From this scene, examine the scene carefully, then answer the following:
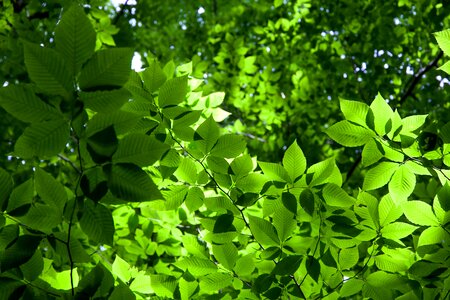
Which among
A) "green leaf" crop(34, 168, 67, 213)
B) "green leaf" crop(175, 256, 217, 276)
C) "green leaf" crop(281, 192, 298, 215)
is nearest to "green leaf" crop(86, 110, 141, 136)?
"green leaf" crop(34, 168, 67, 213)

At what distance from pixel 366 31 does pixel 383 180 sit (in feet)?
13.2

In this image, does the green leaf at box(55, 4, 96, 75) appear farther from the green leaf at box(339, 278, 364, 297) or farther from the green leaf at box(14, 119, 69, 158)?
the green leaf at box(339, 278, 364, 297)

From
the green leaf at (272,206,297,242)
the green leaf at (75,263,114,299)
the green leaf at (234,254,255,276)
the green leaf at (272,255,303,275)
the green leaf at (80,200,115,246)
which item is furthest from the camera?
the green leaf at (234,254,255,276)

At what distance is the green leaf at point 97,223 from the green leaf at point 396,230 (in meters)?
0.90

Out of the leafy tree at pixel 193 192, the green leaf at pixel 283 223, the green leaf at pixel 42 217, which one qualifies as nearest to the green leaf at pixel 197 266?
the leafy tree at pixel 193 192

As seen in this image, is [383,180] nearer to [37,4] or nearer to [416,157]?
[416,157]

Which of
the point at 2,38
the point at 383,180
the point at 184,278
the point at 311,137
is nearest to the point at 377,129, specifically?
the point at 383,180

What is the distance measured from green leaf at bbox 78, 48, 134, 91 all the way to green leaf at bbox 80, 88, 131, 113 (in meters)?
0.02

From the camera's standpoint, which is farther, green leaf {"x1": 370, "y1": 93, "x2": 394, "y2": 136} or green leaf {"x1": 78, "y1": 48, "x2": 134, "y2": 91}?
green leaf {"x1": 370, "y1": 93, "x2": 394, "y2": 136}

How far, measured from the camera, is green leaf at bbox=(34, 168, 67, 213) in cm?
109

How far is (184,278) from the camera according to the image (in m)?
1.61

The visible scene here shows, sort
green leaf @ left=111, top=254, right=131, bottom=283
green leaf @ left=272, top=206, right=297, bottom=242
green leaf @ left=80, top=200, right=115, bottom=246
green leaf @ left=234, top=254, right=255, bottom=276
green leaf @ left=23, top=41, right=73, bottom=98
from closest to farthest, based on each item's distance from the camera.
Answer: green leaf @ left=23, top=41, right=73, bottom=98, green leaf @ left=80, top=200, right=115, bottom=246, green leaf @ left=272, top=206, right=297, bottom=242, green leaf @ left=234, top=254, right=255, bottom=276, green leaf @ left=111, top=254, right=131, bottom=283

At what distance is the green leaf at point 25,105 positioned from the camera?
0.91 m

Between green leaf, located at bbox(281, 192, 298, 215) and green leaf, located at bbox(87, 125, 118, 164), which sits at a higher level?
green leaf, located at bbox(87, 125, 118, 164)
